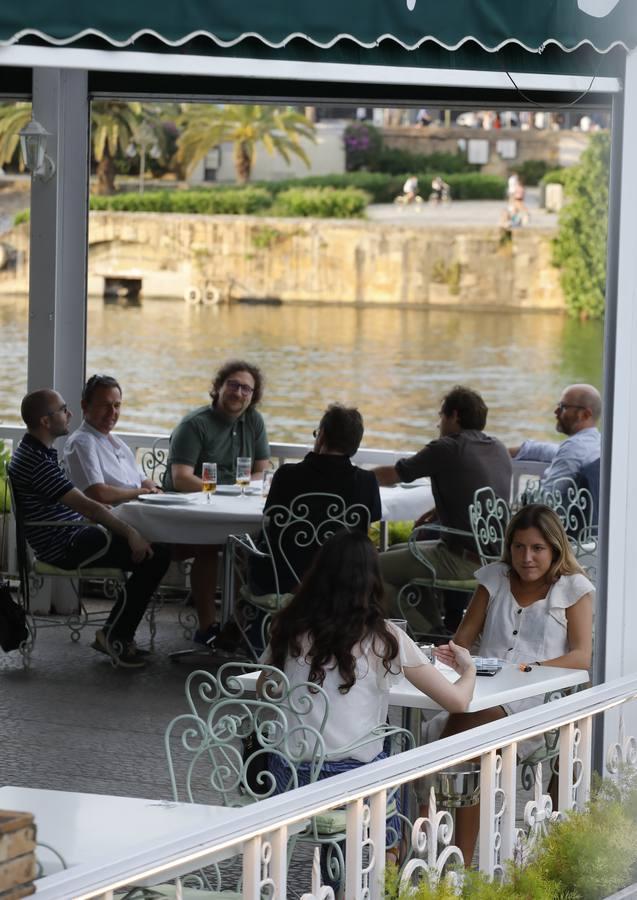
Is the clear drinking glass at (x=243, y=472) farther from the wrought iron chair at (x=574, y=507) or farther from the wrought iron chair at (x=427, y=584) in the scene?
the wrought iron chair at (x=574, y=507)

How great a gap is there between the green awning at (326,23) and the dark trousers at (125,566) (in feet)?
10.5

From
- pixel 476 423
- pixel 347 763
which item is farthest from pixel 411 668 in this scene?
pixel 476 423

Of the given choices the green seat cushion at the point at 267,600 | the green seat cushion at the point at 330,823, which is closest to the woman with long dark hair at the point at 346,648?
the green seat cushion at the point at 330,823

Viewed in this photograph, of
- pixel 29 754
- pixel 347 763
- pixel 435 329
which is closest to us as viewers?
pixel 347 763

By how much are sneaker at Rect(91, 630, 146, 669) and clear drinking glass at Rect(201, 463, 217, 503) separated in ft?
2.24

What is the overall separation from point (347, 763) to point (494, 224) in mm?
39813

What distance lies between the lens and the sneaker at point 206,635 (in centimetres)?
601

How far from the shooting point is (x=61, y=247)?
657 cm

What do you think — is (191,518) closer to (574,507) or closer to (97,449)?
(97,449)

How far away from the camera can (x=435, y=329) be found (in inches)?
1631

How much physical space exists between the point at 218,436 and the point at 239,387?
24cm

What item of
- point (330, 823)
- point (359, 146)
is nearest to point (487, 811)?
point (330, 823)

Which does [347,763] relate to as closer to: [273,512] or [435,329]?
[273,512]

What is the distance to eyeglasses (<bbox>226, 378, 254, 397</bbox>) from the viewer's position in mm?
6273
